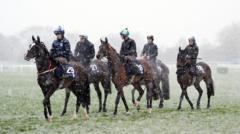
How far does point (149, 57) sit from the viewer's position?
23.6 m

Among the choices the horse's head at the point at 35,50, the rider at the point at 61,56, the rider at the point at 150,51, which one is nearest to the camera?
the horse's head at the point at 35,50

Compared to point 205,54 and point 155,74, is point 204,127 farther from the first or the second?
point 205,54

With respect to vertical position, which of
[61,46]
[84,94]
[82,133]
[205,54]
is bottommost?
[82,133]

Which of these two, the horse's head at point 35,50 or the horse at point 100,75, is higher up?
the horse's head at point 35,50

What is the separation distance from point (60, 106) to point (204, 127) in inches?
415

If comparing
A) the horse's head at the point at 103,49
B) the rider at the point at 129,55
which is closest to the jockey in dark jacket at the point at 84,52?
the rider at the point at 129,55

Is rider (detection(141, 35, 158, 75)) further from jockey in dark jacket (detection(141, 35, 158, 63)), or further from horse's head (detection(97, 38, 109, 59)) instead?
horse's head (detection(97, 38, 109, 59))

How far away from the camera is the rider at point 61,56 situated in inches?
727

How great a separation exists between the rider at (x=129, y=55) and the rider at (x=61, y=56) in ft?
8.10

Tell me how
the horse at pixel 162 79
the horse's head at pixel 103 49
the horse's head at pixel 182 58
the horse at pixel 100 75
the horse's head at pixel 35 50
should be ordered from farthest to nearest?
the horse at pixel 162 79 → the horse's head at pixel 182 58 → the horse at pixel 100 75 → the horse's head at pixel 103 49 → the horse's head at pixel 35 50

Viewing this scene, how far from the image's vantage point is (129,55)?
21016 millimetres

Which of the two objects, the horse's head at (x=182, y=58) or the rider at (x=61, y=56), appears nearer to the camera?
the rider at (x=61, y=56)

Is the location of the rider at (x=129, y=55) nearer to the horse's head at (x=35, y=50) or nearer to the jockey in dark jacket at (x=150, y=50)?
the jockey in dark jacket at (x=150, y=50)

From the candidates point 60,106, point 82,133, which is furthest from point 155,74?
point 82,133
